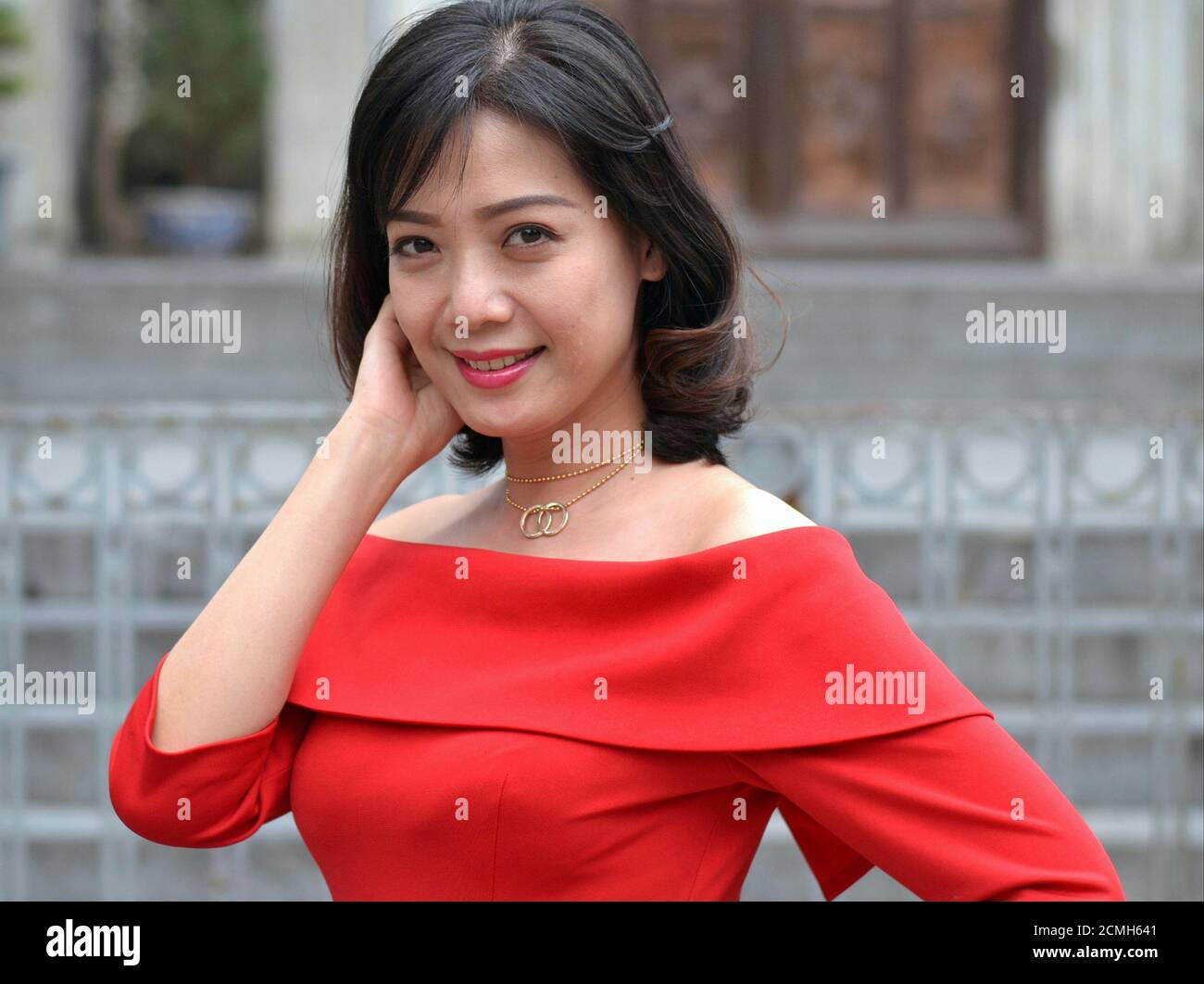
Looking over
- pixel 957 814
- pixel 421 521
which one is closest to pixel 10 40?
pixel 421 521

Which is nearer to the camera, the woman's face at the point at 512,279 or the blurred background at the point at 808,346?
the woman's face at the point at 512,279

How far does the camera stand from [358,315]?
75.2 inches

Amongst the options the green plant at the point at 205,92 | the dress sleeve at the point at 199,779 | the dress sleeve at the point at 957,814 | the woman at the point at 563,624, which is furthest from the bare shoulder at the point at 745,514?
the green plant at the point at 205,92

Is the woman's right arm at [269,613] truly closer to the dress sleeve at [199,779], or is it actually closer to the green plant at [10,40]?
the dress sleeve at [199,779]

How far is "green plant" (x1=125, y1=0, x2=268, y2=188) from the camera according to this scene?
29.7 ft

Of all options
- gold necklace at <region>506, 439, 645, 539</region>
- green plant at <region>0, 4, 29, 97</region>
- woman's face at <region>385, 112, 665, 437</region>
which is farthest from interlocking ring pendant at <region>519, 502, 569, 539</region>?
green plant at <region>0, 4, 29, 97</region>

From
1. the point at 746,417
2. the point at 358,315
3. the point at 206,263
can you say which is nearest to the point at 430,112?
the point at 358,315

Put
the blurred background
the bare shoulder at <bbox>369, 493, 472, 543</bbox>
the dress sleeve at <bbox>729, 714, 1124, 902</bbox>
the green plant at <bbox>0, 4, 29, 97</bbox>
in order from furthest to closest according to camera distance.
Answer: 1. the green plant at <bbox>0, 4, 29, 97</bbox>
2. the blurred background
3. the bare shoulder at <bbox>369, 493, 472, 543</bbox>
4. the dress sleeve at <bbox>729, 714, 1124, 902</bbox>

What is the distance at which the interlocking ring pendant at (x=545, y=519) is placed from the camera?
68.0 inches

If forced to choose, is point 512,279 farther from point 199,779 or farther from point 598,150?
point 199,779

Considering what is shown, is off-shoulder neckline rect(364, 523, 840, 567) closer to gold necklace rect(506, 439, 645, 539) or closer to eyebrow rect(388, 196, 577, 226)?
gold necklace rect(506, 439, 645, 539)

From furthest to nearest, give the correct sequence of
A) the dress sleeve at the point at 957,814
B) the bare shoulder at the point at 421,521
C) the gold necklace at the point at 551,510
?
1. the bare shoulder at the point at 421,521
2. the gold necklace at the point at 551,510
3. the dress sleeve at the point at 957,814

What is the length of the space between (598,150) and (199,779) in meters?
0.84

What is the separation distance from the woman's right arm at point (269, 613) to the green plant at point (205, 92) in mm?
8040
